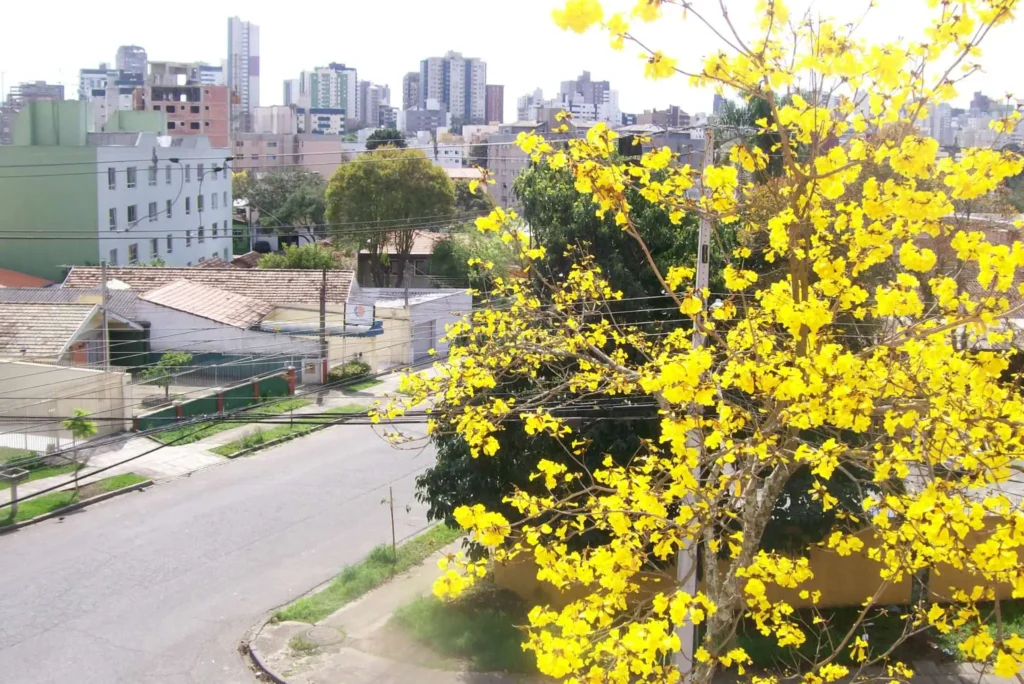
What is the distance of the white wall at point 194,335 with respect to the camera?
90.4ft

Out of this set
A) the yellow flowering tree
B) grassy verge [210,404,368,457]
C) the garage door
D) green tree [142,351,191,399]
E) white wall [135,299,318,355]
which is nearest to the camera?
the yellow flowering tree

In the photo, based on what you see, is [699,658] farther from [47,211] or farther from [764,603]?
[47,211]

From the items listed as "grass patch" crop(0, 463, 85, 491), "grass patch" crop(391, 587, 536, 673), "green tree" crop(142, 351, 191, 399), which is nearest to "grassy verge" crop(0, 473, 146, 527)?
"grass patch" crop(0, 463, 85, 491)

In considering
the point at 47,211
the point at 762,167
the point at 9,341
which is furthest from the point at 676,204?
the point at 47,211

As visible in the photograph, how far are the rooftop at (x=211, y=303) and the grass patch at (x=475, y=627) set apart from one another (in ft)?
53.5

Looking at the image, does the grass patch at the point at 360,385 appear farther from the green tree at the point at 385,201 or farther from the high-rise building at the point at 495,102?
the high-rise building at the point at 495,102

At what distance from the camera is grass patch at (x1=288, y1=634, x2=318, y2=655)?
12414 millimetres

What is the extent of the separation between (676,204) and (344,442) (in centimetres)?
1849

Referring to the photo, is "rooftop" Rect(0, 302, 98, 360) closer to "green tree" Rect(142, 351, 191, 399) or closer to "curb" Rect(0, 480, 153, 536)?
"green tree" Rect(142, 351, 191, 399)

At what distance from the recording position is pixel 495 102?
186000mm

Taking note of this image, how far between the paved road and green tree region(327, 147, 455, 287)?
23041 mm

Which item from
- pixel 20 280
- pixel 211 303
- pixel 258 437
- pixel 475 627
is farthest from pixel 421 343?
pixel 475 627

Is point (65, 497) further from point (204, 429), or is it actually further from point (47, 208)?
point (47, 208)

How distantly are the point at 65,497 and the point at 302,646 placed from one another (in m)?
8.03
